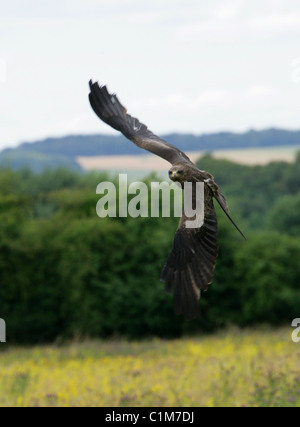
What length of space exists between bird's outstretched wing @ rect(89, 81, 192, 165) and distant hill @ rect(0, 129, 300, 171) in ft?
254

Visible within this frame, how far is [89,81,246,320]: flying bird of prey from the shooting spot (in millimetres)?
6082

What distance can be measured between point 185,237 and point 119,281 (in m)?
29.5

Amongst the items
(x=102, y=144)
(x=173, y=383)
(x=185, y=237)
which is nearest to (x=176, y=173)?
(x=185, y=237)

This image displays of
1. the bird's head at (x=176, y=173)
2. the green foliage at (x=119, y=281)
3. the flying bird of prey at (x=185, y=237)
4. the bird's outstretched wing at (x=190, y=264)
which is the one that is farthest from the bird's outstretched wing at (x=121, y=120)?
the green foliage at (x=119, y=281)

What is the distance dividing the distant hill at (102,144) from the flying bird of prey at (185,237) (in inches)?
3060

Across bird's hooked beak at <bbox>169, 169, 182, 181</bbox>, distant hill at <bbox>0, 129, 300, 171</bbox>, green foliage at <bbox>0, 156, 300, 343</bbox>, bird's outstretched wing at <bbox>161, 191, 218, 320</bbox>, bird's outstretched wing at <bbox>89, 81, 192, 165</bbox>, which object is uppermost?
Result: distant hill at <bbox>0, 129, 300, 171</bbox>

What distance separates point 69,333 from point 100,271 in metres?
3.28

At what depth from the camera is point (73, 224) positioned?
39188mm

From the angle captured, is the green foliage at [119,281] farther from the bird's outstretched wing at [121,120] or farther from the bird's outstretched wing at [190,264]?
the bird's outstretched wing at [190,264]

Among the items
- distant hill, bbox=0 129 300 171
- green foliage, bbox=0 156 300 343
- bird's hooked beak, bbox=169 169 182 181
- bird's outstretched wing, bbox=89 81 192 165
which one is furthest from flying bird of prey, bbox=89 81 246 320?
distant hill, bbox=0 129 300 171

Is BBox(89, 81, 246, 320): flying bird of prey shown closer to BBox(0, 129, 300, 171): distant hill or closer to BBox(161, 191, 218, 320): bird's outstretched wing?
BBox(161, 191, 218, 320): bird's outstretched wing
